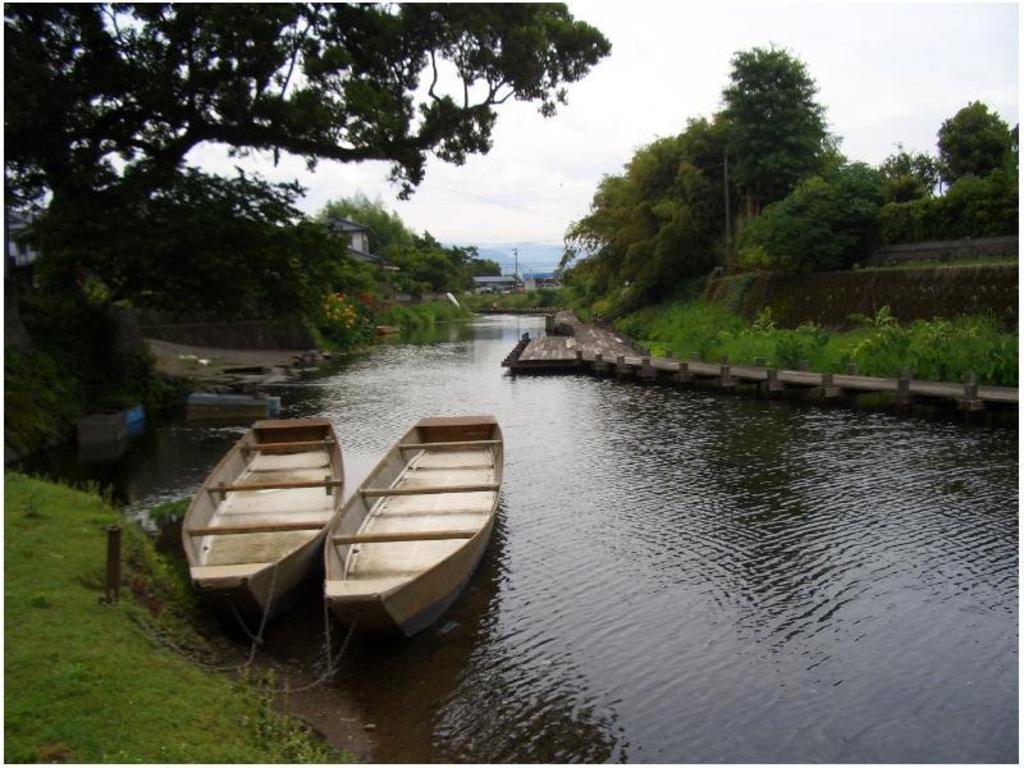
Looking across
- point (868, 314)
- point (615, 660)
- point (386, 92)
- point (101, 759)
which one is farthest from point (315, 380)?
point (101, 759)

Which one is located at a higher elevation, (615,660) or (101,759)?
(101,759)

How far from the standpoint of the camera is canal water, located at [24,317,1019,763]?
7.95 meters

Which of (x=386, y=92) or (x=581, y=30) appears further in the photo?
(x=581, y=30)

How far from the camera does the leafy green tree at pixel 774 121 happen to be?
43719 mm

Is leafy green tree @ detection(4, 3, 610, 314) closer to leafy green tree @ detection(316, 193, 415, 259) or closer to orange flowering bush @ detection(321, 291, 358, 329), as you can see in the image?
orange flowering bush @ detection(321, 291, 358, 329)

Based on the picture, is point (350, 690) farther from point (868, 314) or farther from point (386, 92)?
point (868, 314)

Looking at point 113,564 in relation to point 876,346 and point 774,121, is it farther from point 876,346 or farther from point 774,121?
point 774,121

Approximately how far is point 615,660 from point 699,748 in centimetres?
177

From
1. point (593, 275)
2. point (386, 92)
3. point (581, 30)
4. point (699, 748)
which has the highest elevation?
point (581, 30)

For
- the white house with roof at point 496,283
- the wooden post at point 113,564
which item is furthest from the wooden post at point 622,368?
the white house with roof at point 496,283

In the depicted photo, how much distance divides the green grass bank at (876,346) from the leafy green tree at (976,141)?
42.6 ft

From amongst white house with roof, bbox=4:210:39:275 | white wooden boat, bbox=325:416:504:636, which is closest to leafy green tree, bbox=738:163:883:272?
white wooden boat, bbox=325:416:504:636

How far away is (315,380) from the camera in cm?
3394

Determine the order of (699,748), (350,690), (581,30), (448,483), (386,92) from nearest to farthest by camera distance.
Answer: (699,748)
(350,690)
(448,483)
(386,92)
(581,30)
